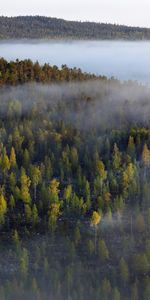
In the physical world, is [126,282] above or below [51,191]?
below

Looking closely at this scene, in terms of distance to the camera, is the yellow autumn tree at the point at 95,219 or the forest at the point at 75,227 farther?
the yellow autumn tree at the point at 95,219

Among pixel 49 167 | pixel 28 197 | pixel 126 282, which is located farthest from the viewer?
pixel 49 167

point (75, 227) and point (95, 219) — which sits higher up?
point (95, 219)

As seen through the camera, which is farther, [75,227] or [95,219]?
[75,227]

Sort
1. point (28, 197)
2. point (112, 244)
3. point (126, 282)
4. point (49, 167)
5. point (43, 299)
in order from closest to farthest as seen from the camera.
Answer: point (43, 299), point (126, 282), point (112, 244), point (28, 197), point (49, 167)

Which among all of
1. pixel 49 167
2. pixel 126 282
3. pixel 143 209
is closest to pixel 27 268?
pixel 126 282

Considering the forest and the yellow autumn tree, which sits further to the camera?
the yellow autumn tree

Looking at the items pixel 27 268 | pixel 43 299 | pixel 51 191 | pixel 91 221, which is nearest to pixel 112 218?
pixel 91 221

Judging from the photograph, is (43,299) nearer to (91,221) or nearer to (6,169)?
(91,221)

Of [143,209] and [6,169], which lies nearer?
[143,209]

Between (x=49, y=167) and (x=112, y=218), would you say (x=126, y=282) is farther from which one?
(x=49, y=167)
